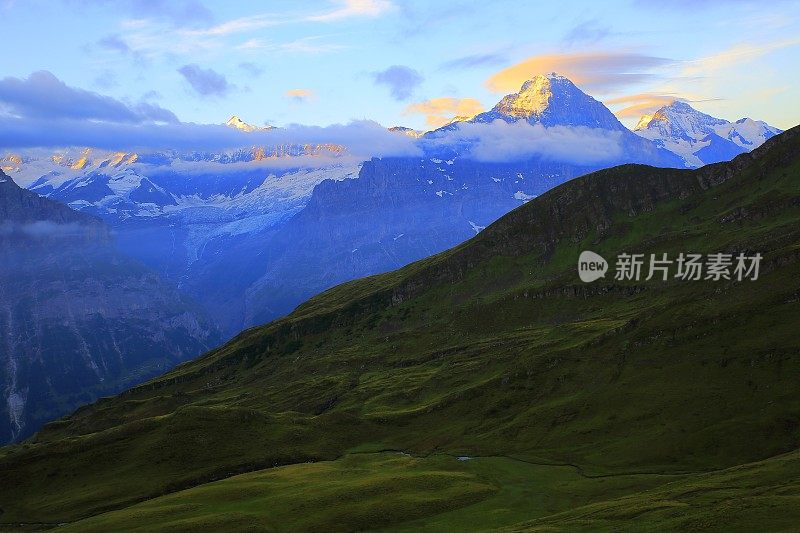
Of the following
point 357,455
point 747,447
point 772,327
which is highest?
point 772,327

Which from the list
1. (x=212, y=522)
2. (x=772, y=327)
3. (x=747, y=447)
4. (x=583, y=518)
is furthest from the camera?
(x=772, y=327)

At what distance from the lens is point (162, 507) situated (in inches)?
5984

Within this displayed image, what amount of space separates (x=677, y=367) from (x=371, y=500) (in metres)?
94.4

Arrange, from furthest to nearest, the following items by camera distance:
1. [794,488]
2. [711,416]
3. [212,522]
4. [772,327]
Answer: [772,327]
[711,416]
[212,522]
[794,488]

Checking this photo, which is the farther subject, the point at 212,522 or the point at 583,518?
the point at 212,522

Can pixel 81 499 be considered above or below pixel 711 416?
below

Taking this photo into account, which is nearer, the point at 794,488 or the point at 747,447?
the point at 794,488

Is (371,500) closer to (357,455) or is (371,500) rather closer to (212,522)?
(212,522)

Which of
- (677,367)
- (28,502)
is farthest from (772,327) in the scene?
(28,502)

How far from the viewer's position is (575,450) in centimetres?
17088

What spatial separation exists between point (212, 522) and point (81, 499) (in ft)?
236

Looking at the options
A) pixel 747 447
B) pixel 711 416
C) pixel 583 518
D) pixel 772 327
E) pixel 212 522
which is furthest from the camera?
pixel 772 327

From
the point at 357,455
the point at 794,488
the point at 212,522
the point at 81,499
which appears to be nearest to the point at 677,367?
the point at 357,455

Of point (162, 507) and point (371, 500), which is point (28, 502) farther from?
point (371, 500)
